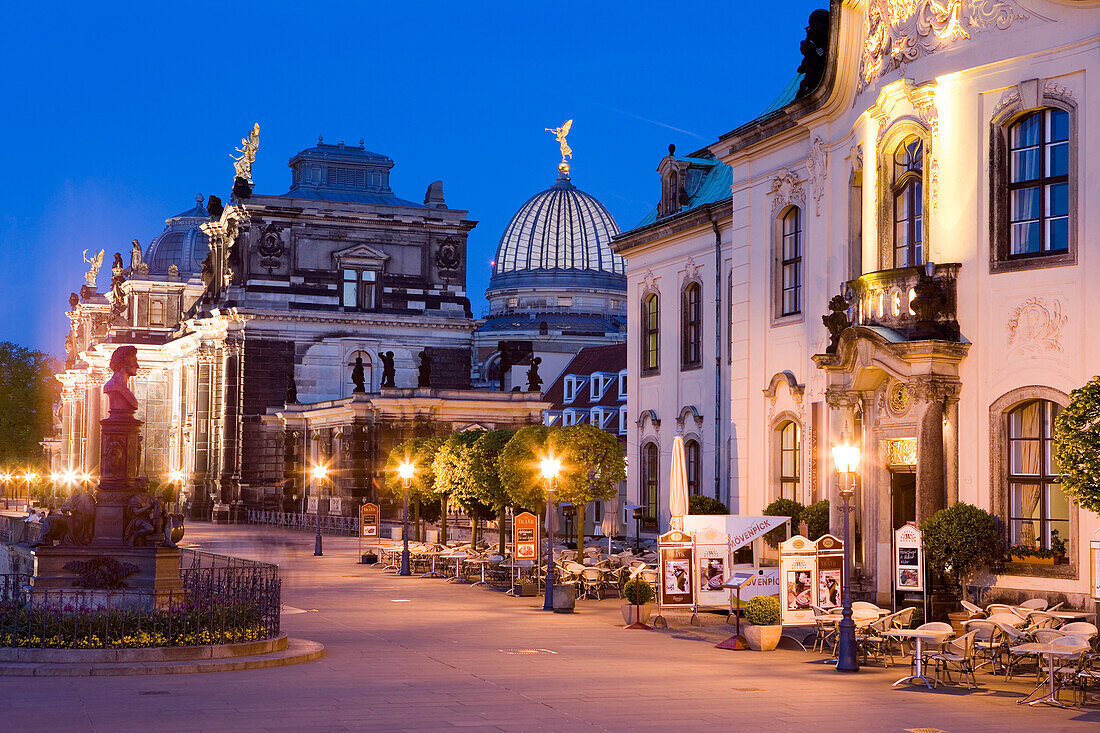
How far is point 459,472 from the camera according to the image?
48.9 m

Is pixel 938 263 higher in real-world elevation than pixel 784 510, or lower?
higher

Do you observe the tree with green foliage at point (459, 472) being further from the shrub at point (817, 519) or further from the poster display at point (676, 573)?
the poster display at point (676, 573)

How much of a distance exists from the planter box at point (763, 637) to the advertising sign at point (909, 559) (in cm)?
277

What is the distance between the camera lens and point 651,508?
161ft

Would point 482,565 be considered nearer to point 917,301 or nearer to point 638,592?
point 638,592

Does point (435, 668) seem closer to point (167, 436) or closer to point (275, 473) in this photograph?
point (275, 473)

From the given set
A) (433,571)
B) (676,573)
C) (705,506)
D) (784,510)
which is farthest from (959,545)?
(433,571)

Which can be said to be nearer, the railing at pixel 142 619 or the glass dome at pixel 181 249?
the railing at pixel 142 619

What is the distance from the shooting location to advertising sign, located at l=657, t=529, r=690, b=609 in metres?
29.8

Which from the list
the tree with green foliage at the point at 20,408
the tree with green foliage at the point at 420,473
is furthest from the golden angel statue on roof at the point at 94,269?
the tree with green foliage at the point at 420,473

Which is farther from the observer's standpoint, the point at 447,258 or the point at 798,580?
the point at 447,258

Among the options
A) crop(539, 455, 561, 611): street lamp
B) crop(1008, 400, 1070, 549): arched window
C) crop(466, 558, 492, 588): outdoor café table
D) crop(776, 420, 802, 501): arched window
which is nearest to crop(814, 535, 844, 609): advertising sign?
crop(1008, 400, 1070, 549): arched window

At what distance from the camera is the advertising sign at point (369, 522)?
5500 cm

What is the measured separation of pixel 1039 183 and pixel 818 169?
6.96m
